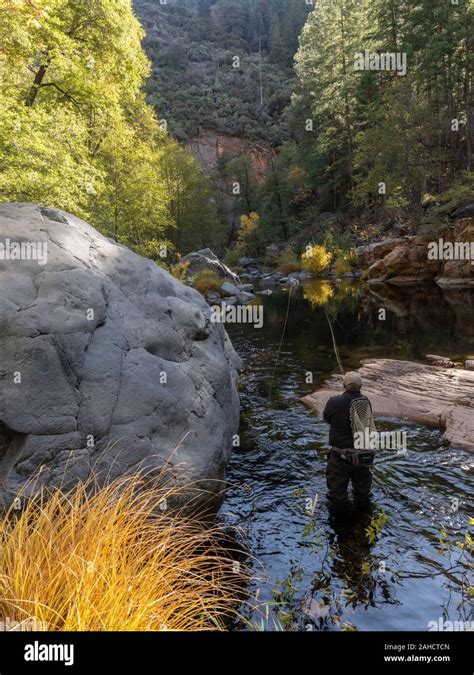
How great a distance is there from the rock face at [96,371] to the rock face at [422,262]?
26.0m

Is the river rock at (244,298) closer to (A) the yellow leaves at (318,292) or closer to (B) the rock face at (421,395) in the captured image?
(A) the yellow leaves at (318,292)

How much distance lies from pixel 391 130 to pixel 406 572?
34.3 metres

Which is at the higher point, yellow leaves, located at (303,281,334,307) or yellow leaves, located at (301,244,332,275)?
yellow leaves, located at (301,244,332,275)

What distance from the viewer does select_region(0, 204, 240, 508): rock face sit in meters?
5.24

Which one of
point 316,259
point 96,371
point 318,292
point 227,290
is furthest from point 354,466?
point 316,259

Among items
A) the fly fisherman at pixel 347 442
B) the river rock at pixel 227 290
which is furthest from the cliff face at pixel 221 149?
the fly fisherman at pixel 347 442

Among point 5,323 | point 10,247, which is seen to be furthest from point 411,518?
point 10,247

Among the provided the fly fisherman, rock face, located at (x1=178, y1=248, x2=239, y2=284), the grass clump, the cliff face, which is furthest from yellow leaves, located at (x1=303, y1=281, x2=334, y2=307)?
the cliff face

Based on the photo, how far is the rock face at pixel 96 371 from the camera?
5.24 metres

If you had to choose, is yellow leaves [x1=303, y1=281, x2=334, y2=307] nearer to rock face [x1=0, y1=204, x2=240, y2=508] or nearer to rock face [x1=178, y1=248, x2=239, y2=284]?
rock face [x1=178, y1=248, x2=239, y2=284]

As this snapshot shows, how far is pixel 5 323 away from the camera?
17.8ft

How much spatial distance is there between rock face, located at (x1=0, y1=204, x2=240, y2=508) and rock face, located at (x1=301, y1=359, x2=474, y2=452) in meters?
4.34

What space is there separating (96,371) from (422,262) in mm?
30932
